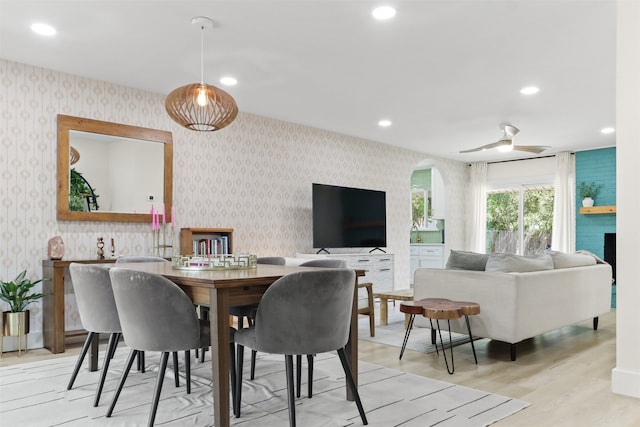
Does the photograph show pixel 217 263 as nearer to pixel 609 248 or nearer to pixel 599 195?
pixel 609 248

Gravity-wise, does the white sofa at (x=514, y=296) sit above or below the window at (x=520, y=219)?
below

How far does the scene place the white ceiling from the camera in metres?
3.21

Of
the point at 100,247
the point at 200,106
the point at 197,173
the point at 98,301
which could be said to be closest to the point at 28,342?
the point at 100,247

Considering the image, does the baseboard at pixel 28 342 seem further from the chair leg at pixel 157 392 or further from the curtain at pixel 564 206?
the curtain at pixel 564 206

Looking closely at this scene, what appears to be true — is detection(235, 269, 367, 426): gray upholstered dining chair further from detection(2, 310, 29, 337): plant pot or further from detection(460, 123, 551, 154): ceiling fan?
detection(460, 123, 551, 154): ceiling fan

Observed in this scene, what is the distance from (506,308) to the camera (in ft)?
12.0

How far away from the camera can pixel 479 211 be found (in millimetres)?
9406

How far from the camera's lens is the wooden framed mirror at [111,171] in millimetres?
4387

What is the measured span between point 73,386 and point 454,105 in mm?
4523

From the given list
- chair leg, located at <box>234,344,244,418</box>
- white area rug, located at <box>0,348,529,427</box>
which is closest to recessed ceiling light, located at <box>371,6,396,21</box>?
chair leg, located at <box>234,344,244,418</box>

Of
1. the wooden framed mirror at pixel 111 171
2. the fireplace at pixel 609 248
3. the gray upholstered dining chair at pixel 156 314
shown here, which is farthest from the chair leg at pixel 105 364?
the fireplace at pixel 609 248

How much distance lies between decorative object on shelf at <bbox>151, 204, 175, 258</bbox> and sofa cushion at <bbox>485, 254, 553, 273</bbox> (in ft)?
10.0

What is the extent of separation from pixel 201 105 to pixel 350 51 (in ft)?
4.66

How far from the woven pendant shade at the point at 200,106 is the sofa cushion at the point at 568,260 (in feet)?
10.1
